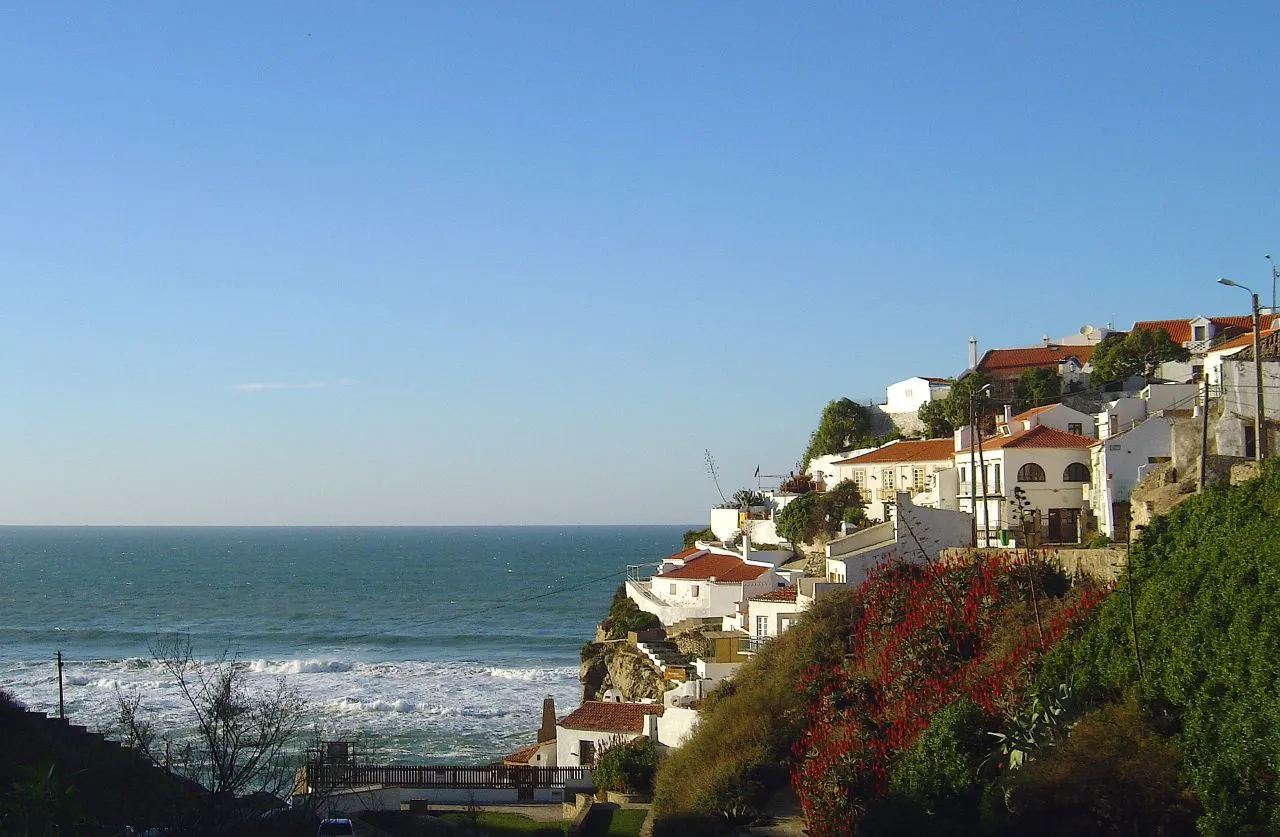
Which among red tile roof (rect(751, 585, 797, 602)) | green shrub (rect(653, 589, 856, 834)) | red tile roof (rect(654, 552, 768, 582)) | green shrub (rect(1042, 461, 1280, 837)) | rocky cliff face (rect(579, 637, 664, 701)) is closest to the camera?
green shrub (rect(1042, 461, 1280, 837))

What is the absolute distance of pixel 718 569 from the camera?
47.7 m

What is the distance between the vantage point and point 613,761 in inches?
1203

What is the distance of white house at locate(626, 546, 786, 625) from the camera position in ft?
145

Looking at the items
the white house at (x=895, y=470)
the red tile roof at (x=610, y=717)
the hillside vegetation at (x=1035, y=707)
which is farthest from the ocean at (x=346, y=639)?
the white house at (x=895, y=470)

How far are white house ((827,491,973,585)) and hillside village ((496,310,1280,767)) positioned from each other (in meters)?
0.05

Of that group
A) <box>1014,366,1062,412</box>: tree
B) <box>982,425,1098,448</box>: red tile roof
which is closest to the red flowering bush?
<box>982,425,1098,448</box>: red tile roof

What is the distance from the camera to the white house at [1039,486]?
37.3 m

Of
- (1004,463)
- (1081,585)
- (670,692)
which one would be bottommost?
(670,692)

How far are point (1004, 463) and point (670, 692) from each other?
12.4 meters

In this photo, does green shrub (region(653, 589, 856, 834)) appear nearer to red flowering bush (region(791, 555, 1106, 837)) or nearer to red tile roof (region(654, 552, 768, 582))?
red flowering bush (region(791, 555, 1106, 837))

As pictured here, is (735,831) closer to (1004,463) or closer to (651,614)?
(1004,463)

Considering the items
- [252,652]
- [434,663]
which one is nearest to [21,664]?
[252,652]

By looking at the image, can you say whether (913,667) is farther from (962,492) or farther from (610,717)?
(962,492)

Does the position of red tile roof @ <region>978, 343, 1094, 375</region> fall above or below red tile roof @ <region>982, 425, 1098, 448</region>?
above
